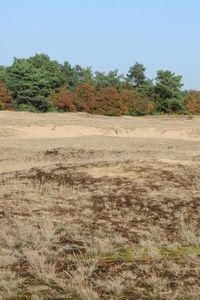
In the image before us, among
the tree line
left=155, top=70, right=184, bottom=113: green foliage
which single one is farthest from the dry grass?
left=155, top=70, right=184, bottom=113: green foliage

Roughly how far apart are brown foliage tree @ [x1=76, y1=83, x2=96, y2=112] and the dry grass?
165 feet

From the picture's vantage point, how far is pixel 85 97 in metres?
67.7

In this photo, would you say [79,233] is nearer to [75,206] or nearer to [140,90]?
[75,206]

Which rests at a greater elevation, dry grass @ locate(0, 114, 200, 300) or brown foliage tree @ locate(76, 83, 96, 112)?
brown foliage tree @ locate(76, 83, 96, 112)

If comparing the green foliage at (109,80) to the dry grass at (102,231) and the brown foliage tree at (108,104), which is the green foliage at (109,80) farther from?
the dry grass at (102,231)

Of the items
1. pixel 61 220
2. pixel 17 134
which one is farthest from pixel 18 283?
pixel 17 134

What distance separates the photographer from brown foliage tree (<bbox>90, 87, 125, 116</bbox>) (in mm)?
64625

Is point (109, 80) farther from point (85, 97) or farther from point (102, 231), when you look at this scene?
point (102, 231)

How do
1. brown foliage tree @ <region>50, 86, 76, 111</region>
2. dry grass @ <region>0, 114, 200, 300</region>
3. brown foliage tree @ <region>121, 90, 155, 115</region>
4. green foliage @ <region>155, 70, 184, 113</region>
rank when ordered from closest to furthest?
dry grass @ <region>0, 114, 200, 300</region> < brown foliage tree @ <region>121, 90, 155, 115</region> < brown foliage tree @ <region>50, 86, 76, 111</region> < green foliage @ <region>155, 70, 184, 113</region>

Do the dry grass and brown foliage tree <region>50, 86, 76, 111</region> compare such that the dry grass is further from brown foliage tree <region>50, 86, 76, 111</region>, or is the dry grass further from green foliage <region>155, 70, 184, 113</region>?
green foliage <region>155, 70, 184, 113</region>

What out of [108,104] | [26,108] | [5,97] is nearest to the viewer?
[5,97]

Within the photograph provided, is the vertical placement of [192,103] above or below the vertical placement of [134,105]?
above

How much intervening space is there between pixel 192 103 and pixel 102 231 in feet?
228

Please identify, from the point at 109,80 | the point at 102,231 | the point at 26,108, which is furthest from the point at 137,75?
the point at 102,231
